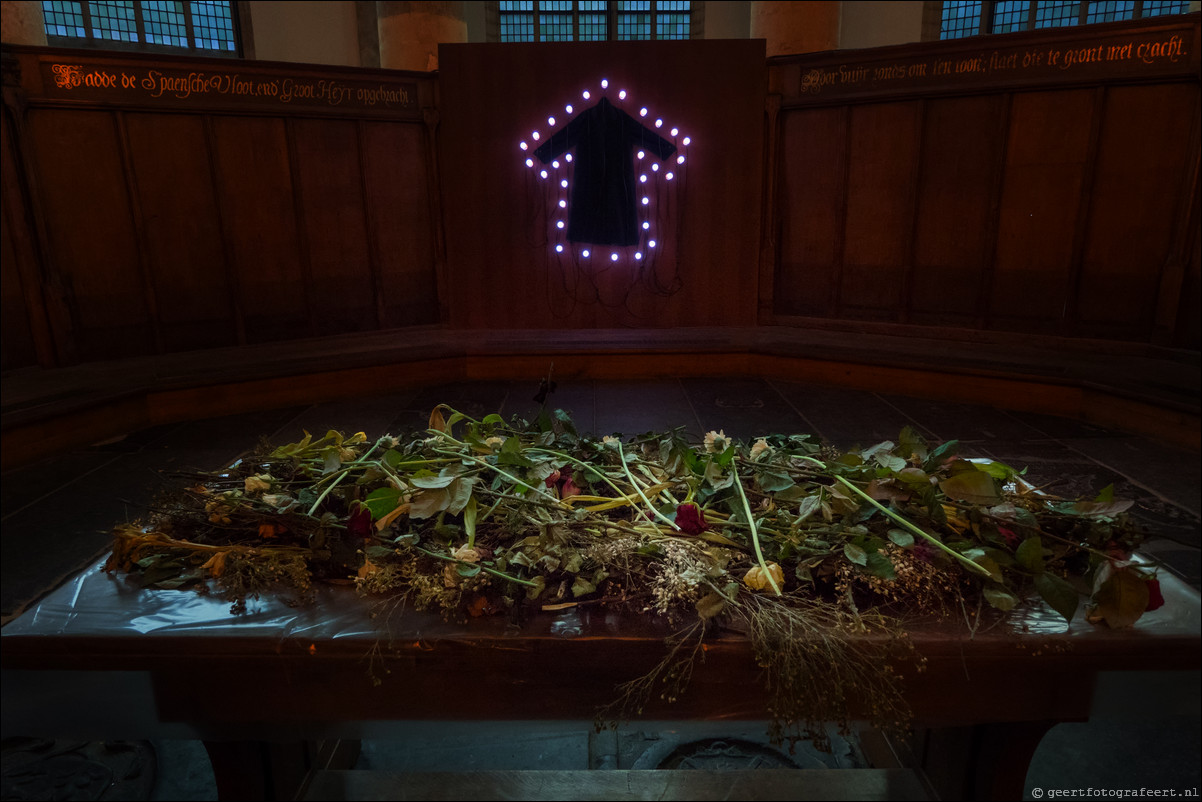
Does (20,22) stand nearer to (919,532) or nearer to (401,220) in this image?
(401,220)

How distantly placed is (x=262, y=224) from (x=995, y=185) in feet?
20.5

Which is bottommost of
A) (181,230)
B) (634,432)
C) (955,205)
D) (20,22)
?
(634,432)

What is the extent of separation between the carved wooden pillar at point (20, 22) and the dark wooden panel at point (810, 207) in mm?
6643

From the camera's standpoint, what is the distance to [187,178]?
623 cm

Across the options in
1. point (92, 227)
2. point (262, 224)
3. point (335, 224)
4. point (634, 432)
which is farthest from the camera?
point (335, 224)

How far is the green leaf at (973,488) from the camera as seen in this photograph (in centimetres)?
146

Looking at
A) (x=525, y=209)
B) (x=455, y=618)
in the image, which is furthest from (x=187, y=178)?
(x=455, y=618)

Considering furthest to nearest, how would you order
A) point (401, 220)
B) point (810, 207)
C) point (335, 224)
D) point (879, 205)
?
point (401, 220) < point (810, 207) < point (335, 224) < point (879, 205)

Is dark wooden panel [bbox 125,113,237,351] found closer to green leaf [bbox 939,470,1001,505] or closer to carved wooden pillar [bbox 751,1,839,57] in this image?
carved wooden pillar [bbox 751,1,839,57]

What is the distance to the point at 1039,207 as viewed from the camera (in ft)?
20.0

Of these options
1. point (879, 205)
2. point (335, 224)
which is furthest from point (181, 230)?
point (879, 205)

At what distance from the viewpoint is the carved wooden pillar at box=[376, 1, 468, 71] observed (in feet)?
28.9

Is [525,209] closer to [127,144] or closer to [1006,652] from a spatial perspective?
[127,144]

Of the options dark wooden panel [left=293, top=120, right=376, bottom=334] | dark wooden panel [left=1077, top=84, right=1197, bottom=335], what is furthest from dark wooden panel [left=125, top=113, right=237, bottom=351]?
dark wooden panel [left=1077, top=84, right=1197, bottom=335]
